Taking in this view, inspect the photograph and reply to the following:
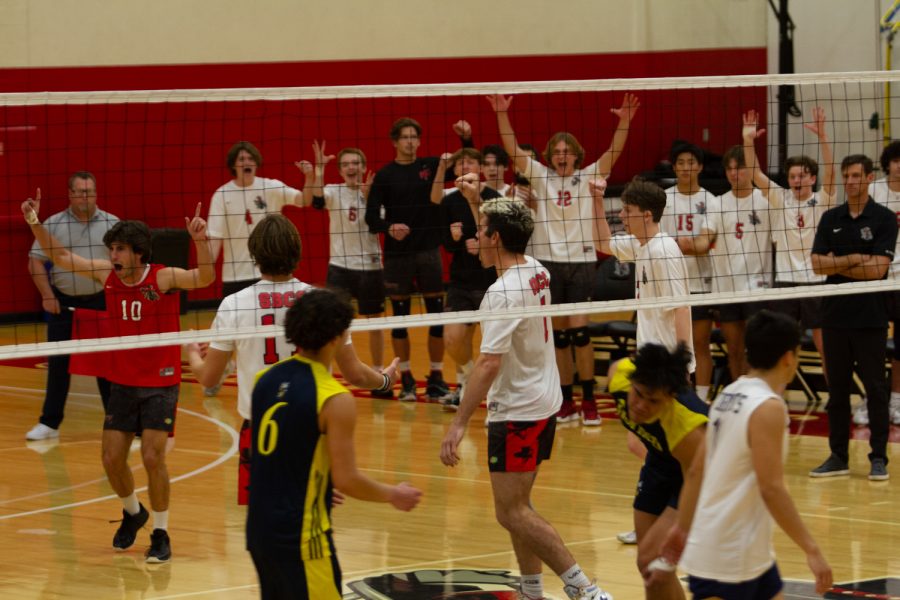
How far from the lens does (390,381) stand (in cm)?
622

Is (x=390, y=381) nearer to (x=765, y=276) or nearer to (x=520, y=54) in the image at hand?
(x=765, y=276)

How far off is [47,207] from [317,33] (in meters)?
4.15

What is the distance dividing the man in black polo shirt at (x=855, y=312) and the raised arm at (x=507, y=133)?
225 cm

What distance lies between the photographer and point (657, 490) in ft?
18.4

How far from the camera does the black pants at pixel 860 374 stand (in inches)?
353

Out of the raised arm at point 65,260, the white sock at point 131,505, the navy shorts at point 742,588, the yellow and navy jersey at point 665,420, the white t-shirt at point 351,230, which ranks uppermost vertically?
the white t-shirt at point 351,230

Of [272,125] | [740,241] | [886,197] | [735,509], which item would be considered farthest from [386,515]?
[272,125]

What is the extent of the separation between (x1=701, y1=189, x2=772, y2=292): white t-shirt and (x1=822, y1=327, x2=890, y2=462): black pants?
1756 mm

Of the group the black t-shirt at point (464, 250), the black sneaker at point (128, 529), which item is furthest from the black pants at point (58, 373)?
the black sneaker at point (128, 529)

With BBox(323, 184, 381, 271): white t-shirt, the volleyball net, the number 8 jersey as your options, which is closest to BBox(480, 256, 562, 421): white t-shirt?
the number 8 jersey

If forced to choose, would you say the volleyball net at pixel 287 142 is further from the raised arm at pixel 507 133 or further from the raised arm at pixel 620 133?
the raised arm at pixel 620 133

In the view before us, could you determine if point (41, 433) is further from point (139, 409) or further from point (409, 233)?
point (139, 409)

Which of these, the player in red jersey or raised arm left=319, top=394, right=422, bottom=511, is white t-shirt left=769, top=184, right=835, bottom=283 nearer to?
the player in red jersey

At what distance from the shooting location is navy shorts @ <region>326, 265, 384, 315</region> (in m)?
11.8
